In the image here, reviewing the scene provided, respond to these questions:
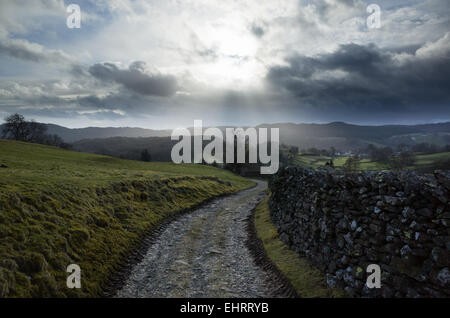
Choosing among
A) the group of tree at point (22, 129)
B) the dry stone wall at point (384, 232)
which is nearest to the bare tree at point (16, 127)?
the group of tree at point (22, 129)

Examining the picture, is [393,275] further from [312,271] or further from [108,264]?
[108,264]

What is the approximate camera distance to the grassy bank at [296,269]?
11836 millimetres

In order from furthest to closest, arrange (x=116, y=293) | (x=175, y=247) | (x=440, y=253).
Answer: (x=175, y=247) → (x=116, y=293) → (x=440, y=253)

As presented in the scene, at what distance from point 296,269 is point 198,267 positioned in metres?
5.95

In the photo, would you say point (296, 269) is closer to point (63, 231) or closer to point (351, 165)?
point (63, 231)

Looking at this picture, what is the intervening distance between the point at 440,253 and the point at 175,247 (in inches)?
606

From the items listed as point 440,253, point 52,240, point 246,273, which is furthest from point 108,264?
point 440,253

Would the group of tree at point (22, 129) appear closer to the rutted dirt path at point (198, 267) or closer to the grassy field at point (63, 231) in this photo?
the grassy field at point (63, 231)

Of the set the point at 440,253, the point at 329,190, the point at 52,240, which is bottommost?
the point at 52,240

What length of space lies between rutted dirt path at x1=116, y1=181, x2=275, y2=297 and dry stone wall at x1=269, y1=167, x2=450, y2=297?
398 cm

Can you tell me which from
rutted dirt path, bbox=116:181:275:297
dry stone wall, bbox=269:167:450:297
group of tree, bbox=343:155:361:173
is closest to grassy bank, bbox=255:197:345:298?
dry stone wall, bbox=269:167:450:297

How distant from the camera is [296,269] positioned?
14.2m

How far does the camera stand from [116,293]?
39.7ft

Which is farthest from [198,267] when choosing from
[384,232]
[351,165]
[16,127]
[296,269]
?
[16,127]
